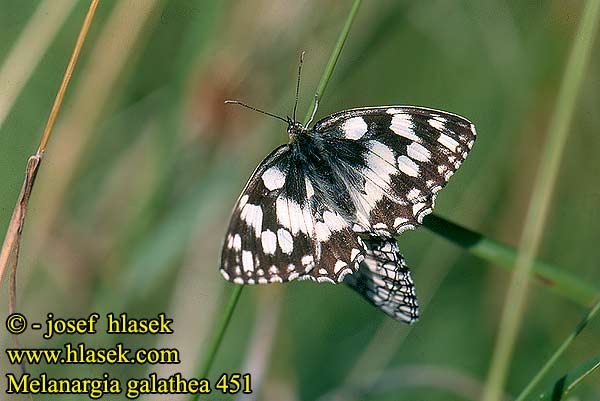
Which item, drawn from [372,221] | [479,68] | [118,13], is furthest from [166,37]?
[372,221]

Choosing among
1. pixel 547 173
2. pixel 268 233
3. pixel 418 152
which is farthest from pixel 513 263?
pixel 268 233

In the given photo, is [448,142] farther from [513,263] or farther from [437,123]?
[513,263]

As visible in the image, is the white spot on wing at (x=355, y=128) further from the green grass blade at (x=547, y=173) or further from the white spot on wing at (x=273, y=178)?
the green grass blade at (x=547, y=173)

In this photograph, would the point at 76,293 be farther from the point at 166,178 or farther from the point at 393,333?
the point at 393,333

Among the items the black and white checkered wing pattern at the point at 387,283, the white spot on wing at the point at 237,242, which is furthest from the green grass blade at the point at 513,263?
the white spot on wing at the point at 237,242

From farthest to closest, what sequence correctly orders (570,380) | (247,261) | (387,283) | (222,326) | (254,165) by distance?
(254,165) < (387,283) < (247,261) < (222,326) < (570,380)

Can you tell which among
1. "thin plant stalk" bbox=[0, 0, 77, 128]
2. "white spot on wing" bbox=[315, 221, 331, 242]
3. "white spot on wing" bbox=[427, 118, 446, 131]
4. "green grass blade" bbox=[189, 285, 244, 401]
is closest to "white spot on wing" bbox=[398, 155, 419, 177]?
"white spot on wing" bbox=[427, 118, 446, 131]
